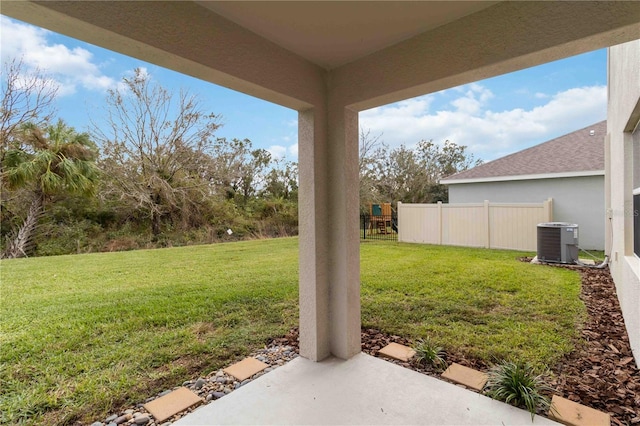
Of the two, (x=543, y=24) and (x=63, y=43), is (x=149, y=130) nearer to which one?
(x=63, y=43)

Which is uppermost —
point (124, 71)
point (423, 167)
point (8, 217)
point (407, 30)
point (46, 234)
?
point (124, 71)

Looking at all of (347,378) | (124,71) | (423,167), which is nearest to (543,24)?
(347,378)

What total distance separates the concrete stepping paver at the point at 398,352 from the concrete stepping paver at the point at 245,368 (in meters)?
1.10

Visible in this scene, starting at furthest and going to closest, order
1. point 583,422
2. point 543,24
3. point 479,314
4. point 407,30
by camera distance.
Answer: point 479,314, point 407,30, point 583,422, point 543,24

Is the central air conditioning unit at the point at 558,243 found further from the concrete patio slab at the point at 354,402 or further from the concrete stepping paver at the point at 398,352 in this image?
the concrete patio slab at the point at 354,402

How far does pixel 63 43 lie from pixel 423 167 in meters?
15.4

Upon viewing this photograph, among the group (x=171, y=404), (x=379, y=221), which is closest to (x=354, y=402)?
(x=171, y=404)

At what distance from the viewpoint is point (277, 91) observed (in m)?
2.20

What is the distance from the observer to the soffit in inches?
66.9

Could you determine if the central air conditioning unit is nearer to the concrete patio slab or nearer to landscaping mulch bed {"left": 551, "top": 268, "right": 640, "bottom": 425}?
landscaping mulch bed {"left": 551, "top": 268, "right": 640, "bottom": 425}

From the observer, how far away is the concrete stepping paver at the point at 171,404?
1.94 m

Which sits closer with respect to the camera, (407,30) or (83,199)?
(407,30)

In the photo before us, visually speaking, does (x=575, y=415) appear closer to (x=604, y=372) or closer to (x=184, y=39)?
(x=604, y=372)

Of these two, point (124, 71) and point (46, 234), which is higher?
point (124, 71)
